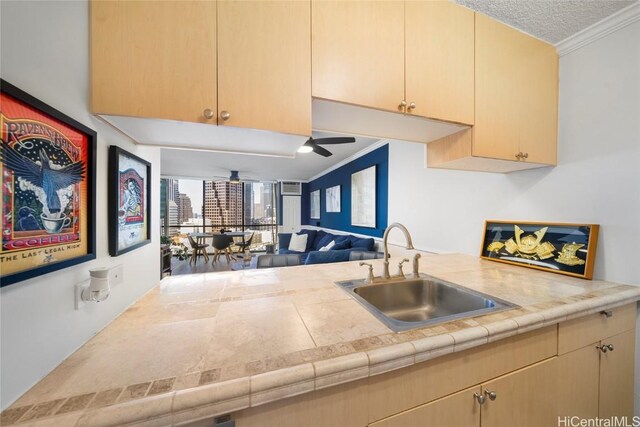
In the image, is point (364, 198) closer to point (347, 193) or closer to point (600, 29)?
point (347, 193)

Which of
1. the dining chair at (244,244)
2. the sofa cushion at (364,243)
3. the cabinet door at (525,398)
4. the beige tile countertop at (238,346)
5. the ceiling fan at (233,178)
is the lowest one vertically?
the dining chair at (244,244)

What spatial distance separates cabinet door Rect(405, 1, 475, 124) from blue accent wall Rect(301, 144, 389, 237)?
6.84ft

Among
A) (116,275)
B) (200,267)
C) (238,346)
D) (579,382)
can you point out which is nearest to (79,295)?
(116,275)

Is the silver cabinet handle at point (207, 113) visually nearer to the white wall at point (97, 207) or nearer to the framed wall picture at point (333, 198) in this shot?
the white wall at point (97, 207)

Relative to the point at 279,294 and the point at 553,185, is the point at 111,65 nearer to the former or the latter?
the point at 279,294

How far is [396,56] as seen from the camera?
42.9 inches

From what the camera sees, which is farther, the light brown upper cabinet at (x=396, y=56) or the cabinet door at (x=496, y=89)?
the cabinet door at (x=496, y=89)

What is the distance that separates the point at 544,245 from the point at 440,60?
1.40 metres

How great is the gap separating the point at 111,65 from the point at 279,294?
3.55ft

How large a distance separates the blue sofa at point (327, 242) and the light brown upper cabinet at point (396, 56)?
200 centimetres

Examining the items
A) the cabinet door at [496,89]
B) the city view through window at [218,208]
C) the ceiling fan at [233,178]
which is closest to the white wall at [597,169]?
the cabinet door at [496,89]

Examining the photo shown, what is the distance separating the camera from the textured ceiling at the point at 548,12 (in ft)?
3.93

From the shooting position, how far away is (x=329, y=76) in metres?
0.98

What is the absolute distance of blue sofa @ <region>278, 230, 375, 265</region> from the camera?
2812mm
